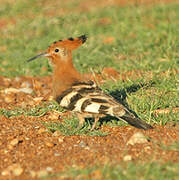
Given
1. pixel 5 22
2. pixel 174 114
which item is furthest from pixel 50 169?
pixel 5 22

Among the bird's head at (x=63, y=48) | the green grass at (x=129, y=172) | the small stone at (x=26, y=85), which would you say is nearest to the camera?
the green grass at (x=129, y=172)

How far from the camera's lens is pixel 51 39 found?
8289 millimetres

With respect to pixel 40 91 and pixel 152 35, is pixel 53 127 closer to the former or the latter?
pixel 40 91

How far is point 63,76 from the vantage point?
15.5ft

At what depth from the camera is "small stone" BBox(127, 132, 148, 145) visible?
13.0 ft

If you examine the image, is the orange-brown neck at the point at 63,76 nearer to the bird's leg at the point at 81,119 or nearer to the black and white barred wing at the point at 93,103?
the black and white barred wing at the point at 93,103

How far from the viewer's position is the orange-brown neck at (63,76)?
15.2 feet

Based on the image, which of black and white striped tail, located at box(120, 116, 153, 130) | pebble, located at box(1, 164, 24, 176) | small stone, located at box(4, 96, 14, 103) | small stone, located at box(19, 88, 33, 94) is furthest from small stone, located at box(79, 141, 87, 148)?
small stone, located at box(19, 88, 33, 94)

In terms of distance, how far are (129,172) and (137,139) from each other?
2.74ft

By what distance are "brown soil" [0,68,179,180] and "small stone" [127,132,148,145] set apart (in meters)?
0.04

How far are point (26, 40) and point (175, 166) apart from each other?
5855 millimetres

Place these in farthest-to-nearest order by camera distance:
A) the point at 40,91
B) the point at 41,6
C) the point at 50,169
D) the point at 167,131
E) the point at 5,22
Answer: the point at 41,6 → the point at 5,22 → the point at 40,91 → the point at 167,131 → the point at 50,169

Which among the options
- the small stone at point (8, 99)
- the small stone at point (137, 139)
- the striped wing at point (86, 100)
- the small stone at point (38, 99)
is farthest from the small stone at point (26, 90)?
the small stone at point (137, 139)

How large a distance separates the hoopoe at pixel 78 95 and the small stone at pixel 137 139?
20cm
